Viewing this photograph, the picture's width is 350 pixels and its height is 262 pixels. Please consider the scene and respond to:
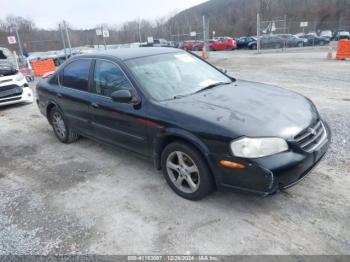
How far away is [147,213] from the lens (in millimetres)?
3242

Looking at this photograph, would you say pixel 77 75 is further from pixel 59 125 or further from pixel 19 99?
pixel 19 99

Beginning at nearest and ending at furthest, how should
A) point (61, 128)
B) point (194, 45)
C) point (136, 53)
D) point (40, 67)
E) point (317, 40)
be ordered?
point (136, 53)
point (61, 128)
point (40, 67)
point (317, 40)
point (194, 45)

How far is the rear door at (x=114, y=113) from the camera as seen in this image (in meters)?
3.70

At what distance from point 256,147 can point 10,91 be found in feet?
26.7

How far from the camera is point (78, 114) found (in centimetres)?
Result: 478

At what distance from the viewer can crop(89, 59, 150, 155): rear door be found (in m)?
3.70

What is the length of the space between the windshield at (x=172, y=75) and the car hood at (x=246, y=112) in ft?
0.69

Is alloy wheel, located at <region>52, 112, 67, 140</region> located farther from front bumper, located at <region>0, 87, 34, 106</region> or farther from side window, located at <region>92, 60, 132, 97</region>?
front bumper, located at <region>0, 87, 34, 106</region>

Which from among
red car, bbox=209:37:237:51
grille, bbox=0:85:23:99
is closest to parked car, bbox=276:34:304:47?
red car, bbox=209:37:237:51

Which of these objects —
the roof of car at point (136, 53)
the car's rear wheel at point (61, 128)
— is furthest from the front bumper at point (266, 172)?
the car's rear wheel at point (61, 128)

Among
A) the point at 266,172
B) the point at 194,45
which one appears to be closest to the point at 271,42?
the point at 194,45

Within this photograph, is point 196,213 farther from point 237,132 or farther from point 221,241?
point 237,132

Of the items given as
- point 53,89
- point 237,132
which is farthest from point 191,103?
point 53,89

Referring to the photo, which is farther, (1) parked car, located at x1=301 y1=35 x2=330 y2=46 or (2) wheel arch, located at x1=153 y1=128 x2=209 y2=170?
(1) parked car, located at x1=301 y1=35 x2=330 y2=46
